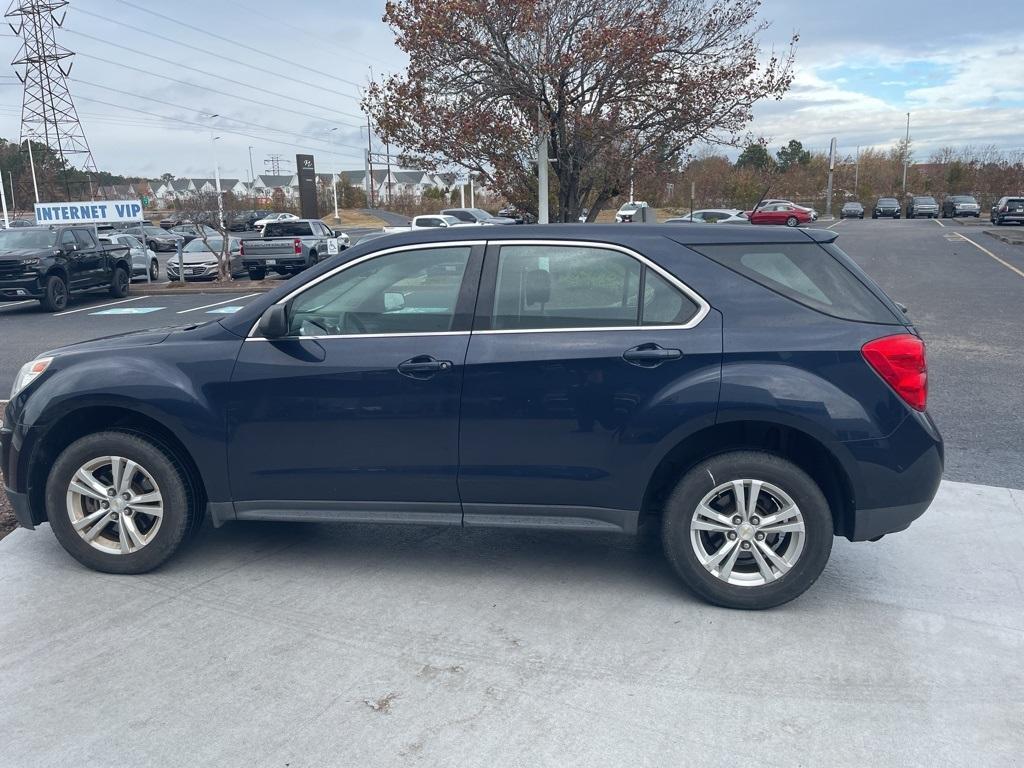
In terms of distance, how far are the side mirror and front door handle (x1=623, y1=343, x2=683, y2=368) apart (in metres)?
1.69

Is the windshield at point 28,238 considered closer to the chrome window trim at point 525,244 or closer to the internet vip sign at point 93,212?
the internet vip sign at point 93,212

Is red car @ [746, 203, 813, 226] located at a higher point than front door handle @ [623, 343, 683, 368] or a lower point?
higher

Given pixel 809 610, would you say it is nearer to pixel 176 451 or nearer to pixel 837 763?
pixel 837 763

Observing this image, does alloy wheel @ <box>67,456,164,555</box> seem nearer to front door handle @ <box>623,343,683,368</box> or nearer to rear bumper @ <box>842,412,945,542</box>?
front door handle @ <box>623,343,683,368</box>

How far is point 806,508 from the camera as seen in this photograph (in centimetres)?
407

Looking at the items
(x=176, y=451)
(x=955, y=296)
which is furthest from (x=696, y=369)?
(x=955, y=296)

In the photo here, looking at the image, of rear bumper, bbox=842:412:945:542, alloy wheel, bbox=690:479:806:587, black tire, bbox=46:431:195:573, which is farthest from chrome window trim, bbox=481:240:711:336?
black tire, bbox=46:431:195:573

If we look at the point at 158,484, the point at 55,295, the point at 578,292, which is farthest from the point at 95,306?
the point at 578,292

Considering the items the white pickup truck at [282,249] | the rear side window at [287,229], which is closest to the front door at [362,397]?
the white pickup truck at [282,249]

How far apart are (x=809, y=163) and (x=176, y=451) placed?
82.0 meters

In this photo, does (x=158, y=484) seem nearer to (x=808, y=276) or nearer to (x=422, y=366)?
(x=422, y=366)

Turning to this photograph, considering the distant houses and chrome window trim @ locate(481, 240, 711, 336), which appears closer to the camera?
chrome window trim @ locate(481, 240, 711, 336)

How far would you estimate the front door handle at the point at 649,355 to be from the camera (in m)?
4.08

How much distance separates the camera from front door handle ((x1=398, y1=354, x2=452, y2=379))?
4.25 meters
